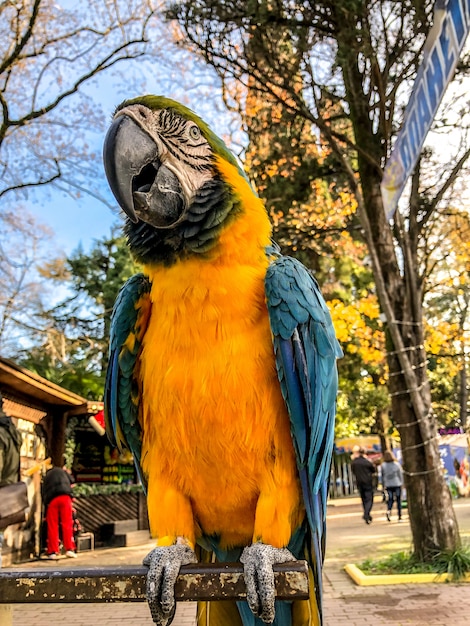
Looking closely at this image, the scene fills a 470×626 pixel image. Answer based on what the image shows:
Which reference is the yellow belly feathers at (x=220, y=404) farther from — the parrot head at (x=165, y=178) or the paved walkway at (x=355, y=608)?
the paved walkway at (x=355, y=608)

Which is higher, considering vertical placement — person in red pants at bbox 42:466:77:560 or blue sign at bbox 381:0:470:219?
blue sign at bbox 381:0:470:219

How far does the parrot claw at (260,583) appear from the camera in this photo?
1.57m

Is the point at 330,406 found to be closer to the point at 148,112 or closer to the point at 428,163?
the point at 148,112

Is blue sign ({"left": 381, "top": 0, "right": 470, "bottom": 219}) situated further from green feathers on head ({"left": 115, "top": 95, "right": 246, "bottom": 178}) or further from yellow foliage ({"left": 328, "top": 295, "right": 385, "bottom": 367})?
yellow foliage ({"left": 328, "top": 295, "right": 385, "bottom": 367})

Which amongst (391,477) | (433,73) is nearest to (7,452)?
(433,73)

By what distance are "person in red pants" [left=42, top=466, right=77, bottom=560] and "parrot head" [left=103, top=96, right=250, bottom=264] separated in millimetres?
7731

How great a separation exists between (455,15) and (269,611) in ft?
9.30

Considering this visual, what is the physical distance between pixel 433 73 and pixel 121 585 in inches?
116

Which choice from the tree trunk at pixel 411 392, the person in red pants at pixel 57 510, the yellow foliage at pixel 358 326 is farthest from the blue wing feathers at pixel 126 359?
the yellow foliage at pixel 358 326

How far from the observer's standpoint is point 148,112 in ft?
6.09

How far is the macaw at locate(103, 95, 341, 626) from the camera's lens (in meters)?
1.78

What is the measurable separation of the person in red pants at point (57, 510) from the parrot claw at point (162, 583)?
7.55 meters

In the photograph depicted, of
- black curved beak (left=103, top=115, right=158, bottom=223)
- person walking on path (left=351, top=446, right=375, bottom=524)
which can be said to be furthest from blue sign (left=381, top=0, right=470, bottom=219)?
person walking on path (left=351, top=446, right=375, bottom=524)

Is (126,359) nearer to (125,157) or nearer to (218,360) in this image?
(218,360)
